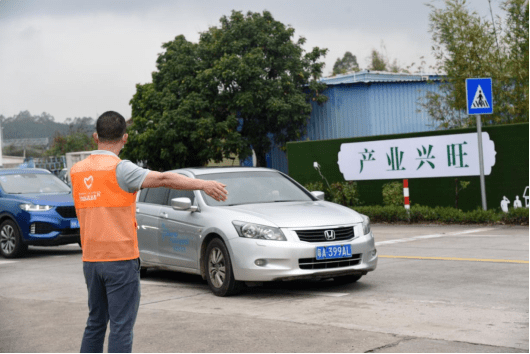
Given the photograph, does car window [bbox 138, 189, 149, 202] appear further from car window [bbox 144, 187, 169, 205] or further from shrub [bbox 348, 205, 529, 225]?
shrub [bbox 348, 205, 529, 225]

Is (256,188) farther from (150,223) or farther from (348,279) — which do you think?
(348,279)

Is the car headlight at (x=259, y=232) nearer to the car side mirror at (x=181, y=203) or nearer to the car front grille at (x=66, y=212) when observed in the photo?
the car side mirror at (x=181, y=203)

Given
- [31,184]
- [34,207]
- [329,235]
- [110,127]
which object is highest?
[110,127]

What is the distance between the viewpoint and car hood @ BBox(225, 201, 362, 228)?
8.99 meters

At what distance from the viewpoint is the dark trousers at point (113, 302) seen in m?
→ 4.78

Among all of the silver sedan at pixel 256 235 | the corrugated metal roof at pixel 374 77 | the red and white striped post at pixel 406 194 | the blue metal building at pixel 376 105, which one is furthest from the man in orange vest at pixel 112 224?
the corrugated metal roof at pixel 374 77

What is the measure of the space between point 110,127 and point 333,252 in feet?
14.6

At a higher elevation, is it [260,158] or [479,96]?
[479,96]

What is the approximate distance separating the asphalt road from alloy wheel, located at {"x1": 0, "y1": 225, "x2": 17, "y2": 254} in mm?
2632

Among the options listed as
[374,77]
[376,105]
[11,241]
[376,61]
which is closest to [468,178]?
[11,241]

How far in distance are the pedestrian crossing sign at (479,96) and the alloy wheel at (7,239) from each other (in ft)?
31.9

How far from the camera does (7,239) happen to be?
15211 millimetres

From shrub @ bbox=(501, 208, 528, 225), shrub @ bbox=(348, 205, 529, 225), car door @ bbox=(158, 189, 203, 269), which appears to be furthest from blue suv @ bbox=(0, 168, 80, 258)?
shrub @ bbox=(501, 208, 528, 225)

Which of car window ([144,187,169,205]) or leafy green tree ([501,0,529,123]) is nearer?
car window ([144,187,169,205])
